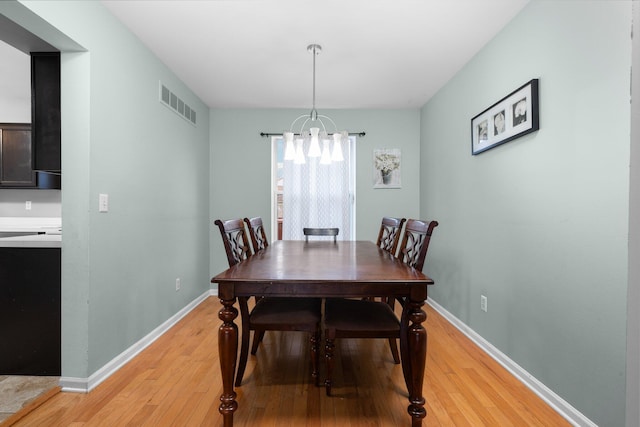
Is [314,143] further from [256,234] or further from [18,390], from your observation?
[18,390]

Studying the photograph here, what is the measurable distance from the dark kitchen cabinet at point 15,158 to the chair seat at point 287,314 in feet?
10.3

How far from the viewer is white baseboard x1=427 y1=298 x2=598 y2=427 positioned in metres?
1.56

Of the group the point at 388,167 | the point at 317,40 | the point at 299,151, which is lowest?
the point at 299,151

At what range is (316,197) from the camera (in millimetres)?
4035

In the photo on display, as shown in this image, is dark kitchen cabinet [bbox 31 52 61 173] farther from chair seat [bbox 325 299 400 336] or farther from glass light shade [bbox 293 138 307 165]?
chair seat [bbox 325 299 400 336]

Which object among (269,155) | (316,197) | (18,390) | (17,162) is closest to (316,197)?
(316,197)

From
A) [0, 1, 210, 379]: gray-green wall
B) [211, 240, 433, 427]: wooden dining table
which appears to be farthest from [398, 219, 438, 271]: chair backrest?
[0, 1, 210, 379]: gray-green wall

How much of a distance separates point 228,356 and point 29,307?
54.8 inches

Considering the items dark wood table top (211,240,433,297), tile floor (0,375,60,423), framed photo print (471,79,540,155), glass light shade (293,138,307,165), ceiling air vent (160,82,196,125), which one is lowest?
tile floor (0,375,60,423)

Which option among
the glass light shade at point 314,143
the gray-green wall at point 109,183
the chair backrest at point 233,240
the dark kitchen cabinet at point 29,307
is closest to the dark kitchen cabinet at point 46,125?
the gray-green wall at point 109,183

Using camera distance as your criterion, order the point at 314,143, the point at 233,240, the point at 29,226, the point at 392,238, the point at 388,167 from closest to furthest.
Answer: the point at 233,240
the point at 314,143
the point at 392,238
the point at 29,226
the point at 388,167

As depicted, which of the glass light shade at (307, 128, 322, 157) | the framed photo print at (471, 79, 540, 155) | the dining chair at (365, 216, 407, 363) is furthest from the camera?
the glass light shade at (307, 128, 322, 157)

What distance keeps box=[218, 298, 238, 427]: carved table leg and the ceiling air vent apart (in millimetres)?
2133

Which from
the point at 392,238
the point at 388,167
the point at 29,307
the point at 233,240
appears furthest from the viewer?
the point at 388,167
